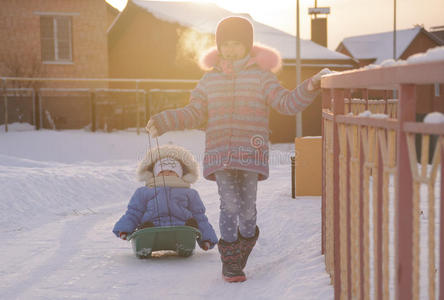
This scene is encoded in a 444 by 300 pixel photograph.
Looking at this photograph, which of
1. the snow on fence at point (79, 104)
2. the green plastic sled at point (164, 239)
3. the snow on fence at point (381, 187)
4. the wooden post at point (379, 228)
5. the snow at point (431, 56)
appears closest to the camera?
the snow at point (431, 56)

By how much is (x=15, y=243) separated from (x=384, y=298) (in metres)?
4.08

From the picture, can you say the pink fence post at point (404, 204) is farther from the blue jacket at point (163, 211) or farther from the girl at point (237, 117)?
the blue jacket at point (163, 211)

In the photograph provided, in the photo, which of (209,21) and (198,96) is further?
(209,21)

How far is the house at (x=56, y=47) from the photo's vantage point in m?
21.6

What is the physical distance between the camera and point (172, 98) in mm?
20766

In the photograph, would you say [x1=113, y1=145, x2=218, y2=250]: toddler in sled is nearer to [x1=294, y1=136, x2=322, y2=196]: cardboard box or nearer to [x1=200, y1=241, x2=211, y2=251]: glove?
[x1=200, y1=241, x2=211, y2=251]: glove

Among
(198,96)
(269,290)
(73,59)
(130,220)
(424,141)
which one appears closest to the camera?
(424,141)

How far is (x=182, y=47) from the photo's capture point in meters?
25.1

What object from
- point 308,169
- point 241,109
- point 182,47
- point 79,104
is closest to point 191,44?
point 182,47

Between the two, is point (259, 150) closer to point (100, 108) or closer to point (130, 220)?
point (130, 220)

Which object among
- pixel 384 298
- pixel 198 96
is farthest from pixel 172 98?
pixel 384 298

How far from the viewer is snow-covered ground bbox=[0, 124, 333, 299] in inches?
158

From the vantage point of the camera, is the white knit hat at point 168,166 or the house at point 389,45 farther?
the house at point 389,45

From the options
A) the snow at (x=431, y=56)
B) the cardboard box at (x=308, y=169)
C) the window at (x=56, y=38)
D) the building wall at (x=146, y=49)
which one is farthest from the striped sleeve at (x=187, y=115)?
the building wall at (x=146, y=49)
